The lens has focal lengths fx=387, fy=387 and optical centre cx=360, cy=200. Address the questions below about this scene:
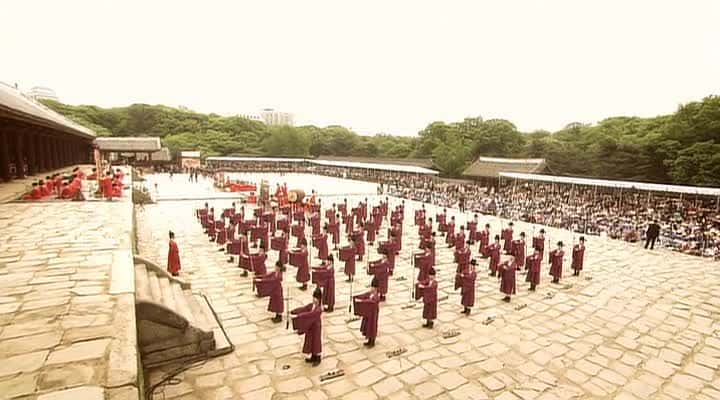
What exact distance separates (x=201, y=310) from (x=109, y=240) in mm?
2250

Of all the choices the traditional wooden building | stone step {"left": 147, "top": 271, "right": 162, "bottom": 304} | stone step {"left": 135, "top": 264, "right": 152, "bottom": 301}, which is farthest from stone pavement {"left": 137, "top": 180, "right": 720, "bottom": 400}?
the traditional wooden building

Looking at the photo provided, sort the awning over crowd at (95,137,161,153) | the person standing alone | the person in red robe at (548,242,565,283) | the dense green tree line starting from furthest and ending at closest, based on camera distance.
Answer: the awning over crowd at (95,137,161,153) < the dense green tree line < the person standing alone < the person in red robe at (548,242,565,283)

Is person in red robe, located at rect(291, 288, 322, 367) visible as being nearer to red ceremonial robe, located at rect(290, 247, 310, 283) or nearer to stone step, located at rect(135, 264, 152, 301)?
stone step, located at rect(135, 264, 152, 301)

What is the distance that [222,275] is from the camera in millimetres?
10656

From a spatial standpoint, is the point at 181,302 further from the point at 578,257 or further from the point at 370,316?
the point at 578,257

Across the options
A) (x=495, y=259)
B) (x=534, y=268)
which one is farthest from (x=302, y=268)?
(x=534, y=268)

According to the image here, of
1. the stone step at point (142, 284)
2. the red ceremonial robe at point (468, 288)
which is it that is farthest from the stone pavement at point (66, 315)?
the red ceremonial robe at point (468, 288)

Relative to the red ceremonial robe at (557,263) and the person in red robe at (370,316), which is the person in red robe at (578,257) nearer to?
the red ceremonial robe at (557,263)

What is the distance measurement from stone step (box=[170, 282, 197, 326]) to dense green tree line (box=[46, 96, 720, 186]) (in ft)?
98.1

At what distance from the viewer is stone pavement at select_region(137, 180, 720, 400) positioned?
569cm

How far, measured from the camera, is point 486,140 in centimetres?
4628

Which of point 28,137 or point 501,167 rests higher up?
point 28,137

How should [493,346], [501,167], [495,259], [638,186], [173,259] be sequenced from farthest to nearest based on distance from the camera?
[501,167]
[638,186]
[495,259]
[173,259]
[493,346]

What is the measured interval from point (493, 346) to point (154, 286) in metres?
6.50
